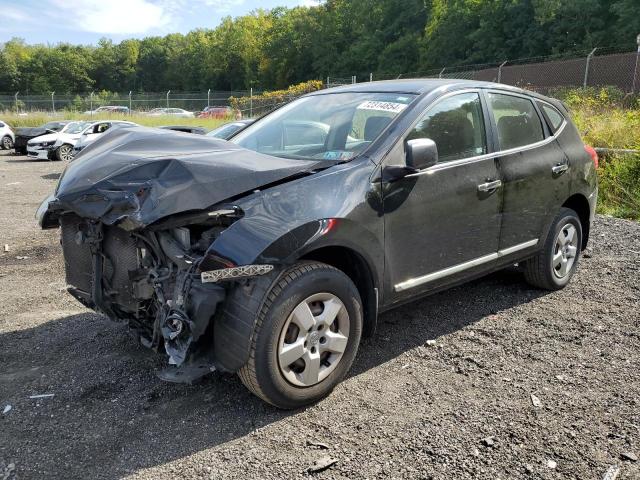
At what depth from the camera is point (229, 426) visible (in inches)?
119

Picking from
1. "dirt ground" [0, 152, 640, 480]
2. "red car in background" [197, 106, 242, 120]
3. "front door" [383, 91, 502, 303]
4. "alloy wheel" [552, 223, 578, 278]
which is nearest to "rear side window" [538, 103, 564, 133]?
"alloy wheel" [552, 223, 578, 278]

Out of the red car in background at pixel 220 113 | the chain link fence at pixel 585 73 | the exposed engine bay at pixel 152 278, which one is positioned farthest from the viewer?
the red car in background at pixel 220 113

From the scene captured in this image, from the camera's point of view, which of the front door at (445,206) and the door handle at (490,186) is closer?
the front door at (445,206)

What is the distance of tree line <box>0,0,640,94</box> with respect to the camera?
4200 centimetres

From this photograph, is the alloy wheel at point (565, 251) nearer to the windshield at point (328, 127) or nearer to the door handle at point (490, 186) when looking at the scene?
the door handle at point (490, 186)

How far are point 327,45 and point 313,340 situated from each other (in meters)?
71.8

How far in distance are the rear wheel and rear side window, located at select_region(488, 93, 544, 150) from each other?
20316mm

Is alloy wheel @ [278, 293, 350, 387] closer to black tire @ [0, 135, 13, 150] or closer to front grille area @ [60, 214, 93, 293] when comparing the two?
front grille area @ [60, 214, 93, 293]

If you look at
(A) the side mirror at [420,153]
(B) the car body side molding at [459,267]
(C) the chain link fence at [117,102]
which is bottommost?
(B) the car body side molding at [459,267]

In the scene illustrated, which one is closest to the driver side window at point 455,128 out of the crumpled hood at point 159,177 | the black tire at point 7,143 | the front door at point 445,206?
the front door at point 445,206

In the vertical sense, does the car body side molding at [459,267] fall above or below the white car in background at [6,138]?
below

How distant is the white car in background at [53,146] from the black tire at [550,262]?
20.4 meters

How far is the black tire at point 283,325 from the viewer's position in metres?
2.86

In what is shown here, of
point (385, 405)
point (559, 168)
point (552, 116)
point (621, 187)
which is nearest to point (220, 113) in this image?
point (621, 187)
